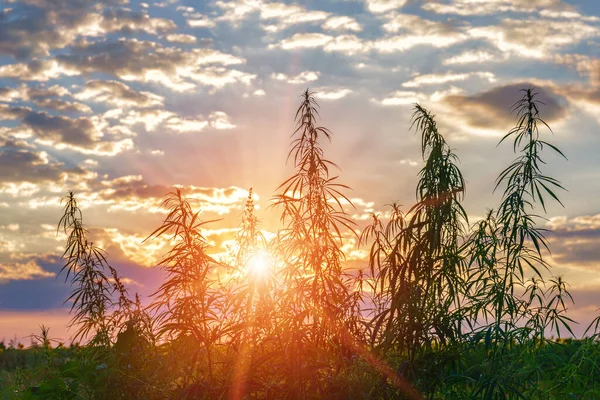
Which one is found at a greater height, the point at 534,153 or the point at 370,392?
the point at 534,153

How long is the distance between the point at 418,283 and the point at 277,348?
1.20m

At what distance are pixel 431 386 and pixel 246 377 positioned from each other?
1.42 meters

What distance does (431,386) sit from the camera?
498 cm

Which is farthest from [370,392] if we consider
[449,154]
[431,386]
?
[449,154]

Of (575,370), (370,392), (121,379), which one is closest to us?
(370,392)

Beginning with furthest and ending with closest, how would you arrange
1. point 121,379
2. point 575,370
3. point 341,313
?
point 121,379 → point 575,370 → point 341,313

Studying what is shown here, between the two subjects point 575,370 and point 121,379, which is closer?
point 575,370

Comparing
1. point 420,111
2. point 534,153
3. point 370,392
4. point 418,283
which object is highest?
point 420,111

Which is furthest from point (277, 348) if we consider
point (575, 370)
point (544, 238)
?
point (575, 370)

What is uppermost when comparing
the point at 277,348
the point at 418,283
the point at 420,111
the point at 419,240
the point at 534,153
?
the point at 420,111

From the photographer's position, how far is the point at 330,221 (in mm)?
5105

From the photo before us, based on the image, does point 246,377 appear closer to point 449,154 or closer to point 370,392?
point 370,392

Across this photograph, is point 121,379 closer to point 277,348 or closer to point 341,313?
point 277,348

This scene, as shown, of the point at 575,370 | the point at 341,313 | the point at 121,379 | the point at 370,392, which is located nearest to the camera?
the point at 370,392
